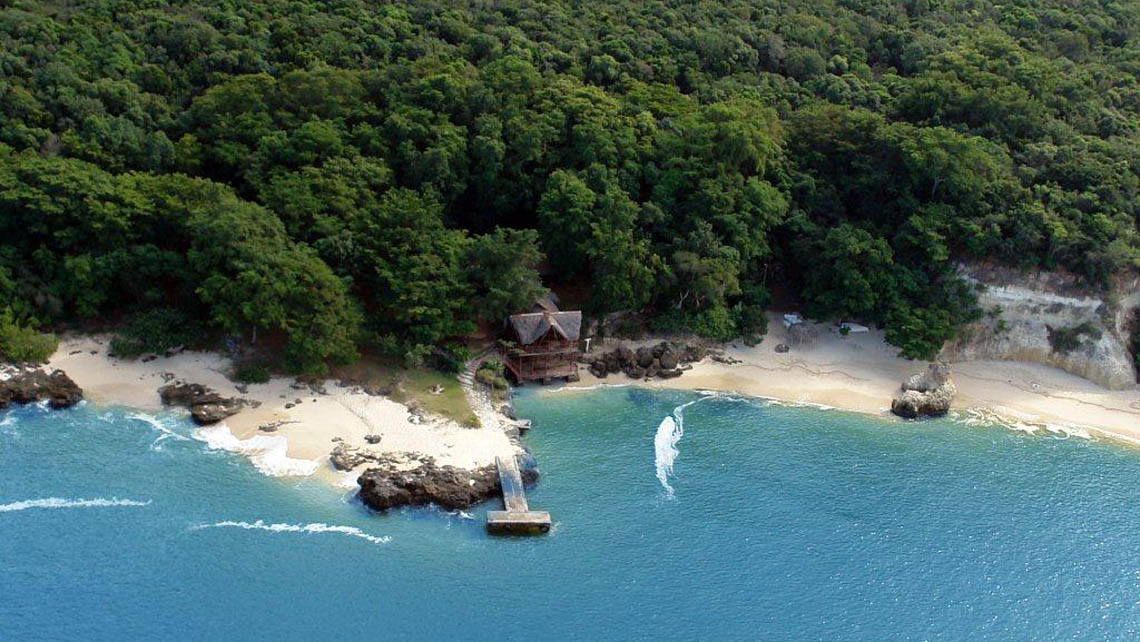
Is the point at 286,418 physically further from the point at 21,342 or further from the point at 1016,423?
the point at 1016,423

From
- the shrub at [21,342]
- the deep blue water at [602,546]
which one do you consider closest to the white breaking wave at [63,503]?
the deep blue water at [602,546]

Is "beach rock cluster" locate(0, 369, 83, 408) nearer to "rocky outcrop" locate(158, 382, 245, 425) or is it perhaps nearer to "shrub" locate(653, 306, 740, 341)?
"rocky outcrop" locate(158, 382, 245, 425)

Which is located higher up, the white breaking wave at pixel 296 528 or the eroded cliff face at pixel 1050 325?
the eroded cliff face at pixel 1050 325

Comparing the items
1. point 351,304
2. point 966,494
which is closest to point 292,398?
point 351,304

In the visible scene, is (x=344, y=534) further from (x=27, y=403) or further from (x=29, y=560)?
(x=27, y=403)

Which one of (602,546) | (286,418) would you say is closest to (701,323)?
(602,546)

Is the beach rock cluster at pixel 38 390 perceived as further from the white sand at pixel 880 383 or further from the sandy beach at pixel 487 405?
the white sand at pixel 880 383
